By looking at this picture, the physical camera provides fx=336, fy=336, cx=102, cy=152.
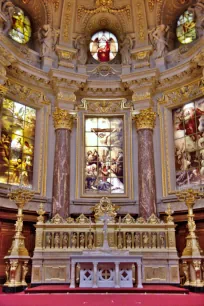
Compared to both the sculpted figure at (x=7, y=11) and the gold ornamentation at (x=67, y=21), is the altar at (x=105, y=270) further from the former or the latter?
the gold ornamentation at (x=67, y=21)

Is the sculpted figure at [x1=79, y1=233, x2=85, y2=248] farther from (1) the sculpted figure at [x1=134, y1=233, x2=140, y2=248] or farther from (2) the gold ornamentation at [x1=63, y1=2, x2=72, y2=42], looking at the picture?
(2) the gold ornamentation at [x1=63, y1=2, x2=72, y2=42]

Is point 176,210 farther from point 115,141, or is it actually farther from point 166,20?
point 166,20

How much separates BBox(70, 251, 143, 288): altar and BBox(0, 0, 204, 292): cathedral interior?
220 centimetres

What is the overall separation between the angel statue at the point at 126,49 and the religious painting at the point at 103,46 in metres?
0.52

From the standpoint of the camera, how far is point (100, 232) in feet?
31.8

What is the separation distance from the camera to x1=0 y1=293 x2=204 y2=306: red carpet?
682cm

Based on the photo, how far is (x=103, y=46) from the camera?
15.5 m

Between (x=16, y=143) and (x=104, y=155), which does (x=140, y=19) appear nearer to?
(x=104, y=155)

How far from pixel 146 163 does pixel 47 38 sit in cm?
686

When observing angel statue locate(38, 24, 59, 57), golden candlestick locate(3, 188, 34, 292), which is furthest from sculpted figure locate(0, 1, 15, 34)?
golden candlestick locate(3, 188, 34, 292)

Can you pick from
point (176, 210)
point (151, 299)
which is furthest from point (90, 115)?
point (151, 299)

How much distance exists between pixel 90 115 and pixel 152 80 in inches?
118

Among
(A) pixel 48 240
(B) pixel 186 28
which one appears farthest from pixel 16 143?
(B) pixel 186 28

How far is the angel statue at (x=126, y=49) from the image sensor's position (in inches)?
583
